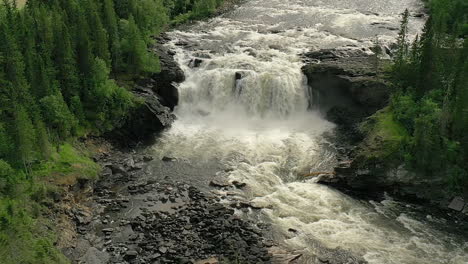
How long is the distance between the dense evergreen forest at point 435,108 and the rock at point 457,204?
848mm

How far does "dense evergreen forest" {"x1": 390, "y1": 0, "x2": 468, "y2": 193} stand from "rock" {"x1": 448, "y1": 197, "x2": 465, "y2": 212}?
2.78 ft

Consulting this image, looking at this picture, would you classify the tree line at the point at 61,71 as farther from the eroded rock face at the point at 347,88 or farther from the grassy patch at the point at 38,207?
the eroded rock face at the point at 347,88

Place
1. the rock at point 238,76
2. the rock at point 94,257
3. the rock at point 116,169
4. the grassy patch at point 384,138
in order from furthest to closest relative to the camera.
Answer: the rock at point 238,76 → the rock at point 116,169 → the grassy patch at point 384,138 → the rock at point 94,257

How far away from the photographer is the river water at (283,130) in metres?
37.5

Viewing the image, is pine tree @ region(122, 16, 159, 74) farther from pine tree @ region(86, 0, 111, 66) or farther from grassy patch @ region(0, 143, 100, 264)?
grassy patch @ region(0, 143, 100, 264)

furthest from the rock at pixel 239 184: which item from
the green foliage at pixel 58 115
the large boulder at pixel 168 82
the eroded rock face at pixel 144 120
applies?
the large boulder at pixel 168 82

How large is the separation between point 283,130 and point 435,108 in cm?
1885

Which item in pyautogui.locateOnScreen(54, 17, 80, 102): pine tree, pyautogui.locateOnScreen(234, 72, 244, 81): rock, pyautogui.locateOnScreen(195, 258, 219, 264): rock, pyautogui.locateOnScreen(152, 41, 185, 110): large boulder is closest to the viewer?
pyautogui.locateOnScreen(195, 258, 219, 264): rock

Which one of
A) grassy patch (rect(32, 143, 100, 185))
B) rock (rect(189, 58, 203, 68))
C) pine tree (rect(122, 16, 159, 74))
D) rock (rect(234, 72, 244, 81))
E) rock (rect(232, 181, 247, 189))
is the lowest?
rock (rect(232, 181, 247, 189))

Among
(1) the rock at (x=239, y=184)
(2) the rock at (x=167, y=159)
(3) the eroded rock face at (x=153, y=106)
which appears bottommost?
(1) the rock at (x=239, y=184)

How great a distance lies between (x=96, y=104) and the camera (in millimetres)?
54031

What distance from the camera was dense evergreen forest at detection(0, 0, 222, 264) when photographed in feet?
115

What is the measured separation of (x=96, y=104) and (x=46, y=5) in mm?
16686

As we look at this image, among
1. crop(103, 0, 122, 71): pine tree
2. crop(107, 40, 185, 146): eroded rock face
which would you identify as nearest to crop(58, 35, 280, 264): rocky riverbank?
crop(107, 40, 185, 146): eroded rock face
